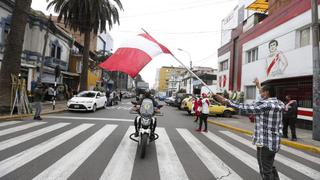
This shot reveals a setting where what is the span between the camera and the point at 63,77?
35469 millimetres

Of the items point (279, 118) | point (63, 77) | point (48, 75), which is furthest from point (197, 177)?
point (63, 77)

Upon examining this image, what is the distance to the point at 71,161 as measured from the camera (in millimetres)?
6117

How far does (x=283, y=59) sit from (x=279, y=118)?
625 inches

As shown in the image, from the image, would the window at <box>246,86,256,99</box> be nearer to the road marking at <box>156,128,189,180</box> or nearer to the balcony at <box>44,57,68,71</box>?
the road marking at <box>156,128,189,180</box>

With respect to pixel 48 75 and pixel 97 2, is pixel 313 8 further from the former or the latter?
pixel 48 75

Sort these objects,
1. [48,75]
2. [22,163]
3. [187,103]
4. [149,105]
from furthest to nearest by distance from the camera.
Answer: [48,75]
[187,103]
[149,105]
[22,163]

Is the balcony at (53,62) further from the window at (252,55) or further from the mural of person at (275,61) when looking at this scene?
the mural of person at (275,61)

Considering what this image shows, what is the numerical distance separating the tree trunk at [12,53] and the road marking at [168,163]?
9.41 metres

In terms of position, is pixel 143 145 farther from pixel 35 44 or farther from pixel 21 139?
pixel 35 44

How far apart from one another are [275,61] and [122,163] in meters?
16.7

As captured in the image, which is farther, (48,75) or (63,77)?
(63,77)

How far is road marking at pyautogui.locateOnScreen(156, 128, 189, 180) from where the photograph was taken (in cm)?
538

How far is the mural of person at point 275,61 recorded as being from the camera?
18723 millimetres

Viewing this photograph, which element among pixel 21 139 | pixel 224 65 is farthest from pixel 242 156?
pixel 224 65
